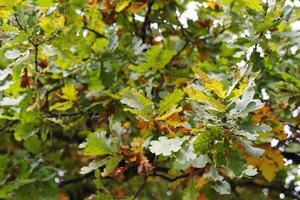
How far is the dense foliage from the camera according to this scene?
4.48 ft

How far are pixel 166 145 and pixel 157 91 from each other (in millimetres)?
715

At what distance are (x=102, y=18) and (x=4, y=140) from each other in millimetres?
1032

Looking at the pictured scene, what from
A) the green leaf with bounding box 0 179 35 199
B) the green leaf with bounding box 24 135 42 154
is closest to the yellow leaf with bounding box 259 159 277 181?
the green leaf with bounding box 0 179 35 199

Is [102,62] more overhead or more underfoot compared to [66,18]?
more underfoot

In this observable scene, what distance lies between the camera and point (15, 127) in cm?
216

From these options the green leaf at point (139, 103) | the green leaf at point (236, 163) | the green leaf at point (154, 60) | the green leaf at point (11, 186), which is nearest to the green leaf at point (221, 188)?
the green leaf at point (236, 163)

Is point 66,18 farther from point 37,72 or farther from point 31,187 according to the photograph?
point 31,187

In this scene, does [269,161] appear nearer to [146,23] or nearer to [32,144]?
[146,23]

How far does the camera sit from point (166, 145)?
1.34m

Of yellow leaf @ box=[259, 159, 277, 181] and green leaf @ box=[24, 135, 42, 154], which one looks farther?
green leaf @ box=[24, 135, 42, 154]

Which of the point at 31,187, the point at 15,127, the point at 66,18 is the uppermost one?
the point at 66,18

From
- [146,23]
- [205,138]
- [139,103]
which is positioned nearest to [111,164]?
[139,103]

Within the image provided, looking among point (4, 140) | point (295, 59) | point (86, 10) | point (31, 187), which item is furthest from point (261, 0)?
point (4, 140)

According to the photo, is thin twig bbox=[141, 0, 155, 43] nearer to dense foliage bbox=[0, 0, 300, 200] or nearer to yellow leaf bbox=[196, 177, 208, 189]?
dense foliage bbox=[0, 0, 300, 200]
